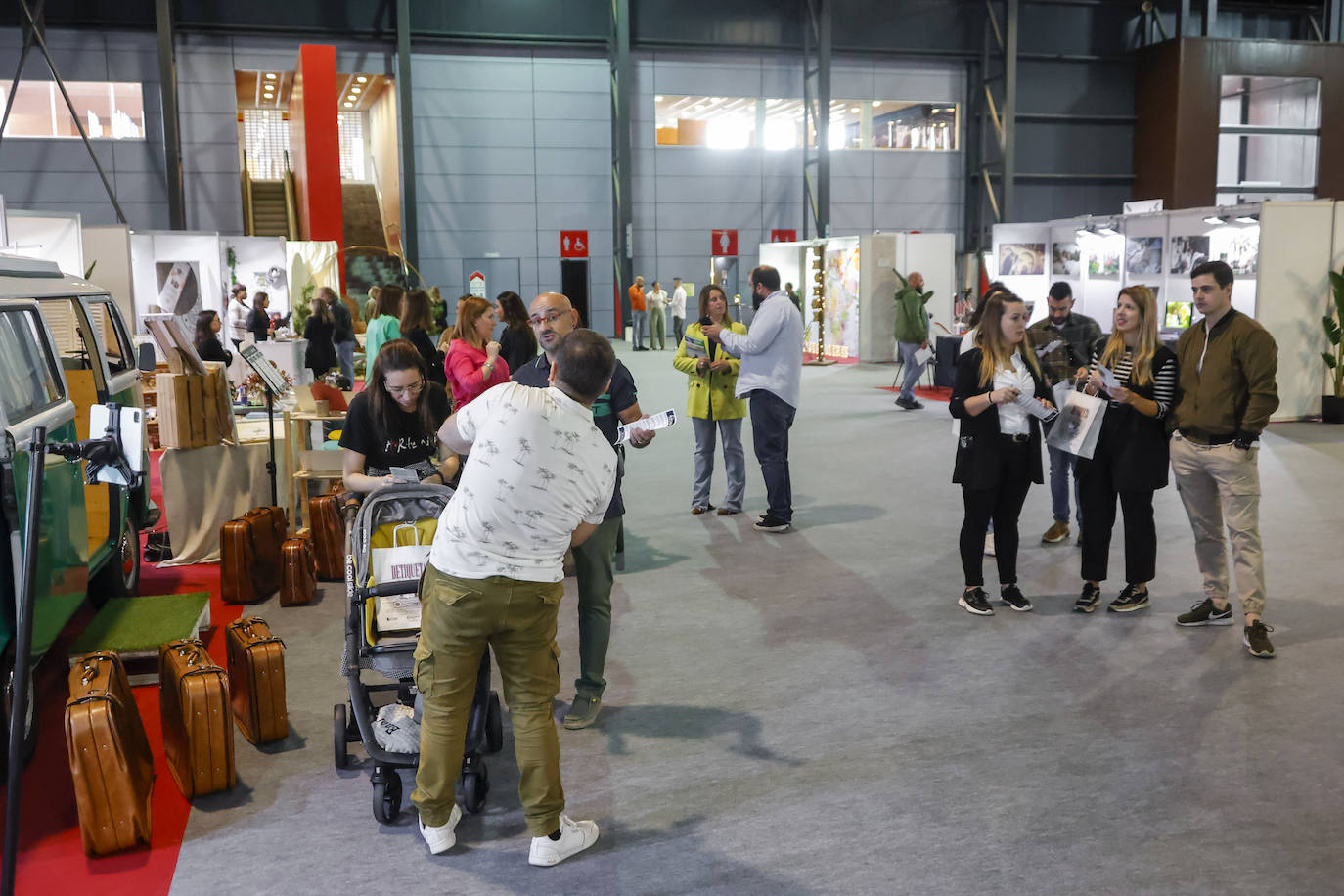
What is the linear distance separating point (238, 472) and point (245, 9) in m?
18.2

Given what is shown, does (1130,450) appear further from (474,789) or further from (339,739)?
(339,739)

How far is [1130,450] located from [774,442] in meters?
2.45

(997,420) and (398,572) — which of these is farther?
(997,420)

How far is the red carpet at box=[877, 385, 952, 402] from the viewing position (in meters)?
14.8

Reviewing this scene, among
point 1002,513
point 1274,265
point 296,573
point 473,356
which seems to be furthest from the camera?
point 1274,265

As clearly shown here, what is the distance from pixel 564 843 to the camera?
3256 mm

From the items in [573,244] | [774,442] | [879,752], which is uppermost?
[573,244]

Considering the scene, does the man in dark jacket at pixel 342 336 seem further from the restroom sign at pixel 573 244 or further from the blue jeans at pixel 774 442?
the restroom sign at pixel 573 244

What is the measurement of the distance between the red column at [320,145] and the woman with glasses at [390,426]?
54.1 feet

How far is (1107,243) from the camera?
15211 millimetres

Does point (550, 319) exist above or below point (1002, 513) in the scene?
above

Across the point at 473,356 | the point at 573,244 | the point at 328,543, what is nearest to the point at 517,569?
the point at 473,356

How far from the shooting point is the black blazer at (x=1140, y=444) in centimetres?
529

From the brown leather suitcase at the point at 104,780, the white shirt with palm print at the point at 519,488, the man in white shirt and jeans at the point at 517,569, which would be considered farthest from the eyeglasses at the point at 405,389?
the brown leather suitcase at the point at 104,780
